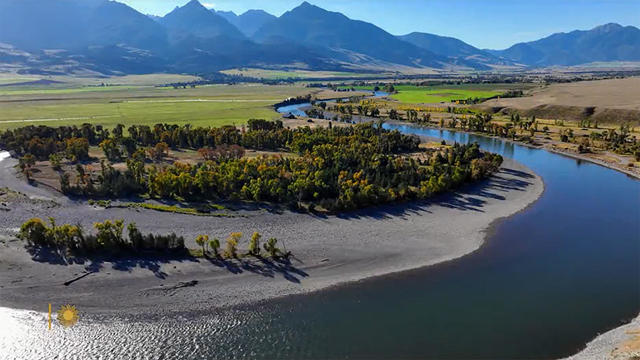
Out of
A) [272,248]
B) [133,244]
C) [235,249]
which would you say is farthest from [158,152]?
[272,248]

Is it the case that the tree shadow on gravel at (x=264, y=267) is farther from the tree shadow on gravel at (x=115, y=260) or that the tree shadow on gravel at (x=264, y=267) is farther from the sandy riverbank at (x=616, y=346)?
the sandy riverbank at (x=616, y=346)

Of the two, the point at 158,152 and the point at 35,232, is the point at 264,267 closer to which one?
the point at 35,232

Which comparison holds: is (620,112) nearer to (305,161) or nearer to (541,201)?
(541,201)

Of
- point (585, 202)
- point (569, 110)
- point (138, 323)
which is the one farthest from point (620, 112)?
point (138, 323)

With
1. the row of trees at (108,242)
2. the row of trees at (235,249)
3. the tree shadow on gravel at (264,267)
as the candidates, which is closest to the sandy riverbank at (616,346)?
the tree shadow on gravel at (264,267)

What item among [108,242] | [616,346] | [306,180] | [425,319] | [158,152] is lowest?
[425,319]

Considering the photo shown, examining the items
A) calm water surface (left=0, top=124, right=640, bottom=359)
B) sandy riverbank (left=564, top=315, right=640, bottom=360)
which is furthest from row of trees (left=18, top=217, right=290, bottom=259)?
sandy riverbank (left=564, top=315, right=640, bottom=360)

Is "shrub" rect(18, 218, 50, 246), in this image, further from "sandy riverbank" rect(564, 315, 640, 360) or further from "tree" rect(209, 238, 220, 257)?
"sandy riverbank" rect(564, 315, 640, 360)
